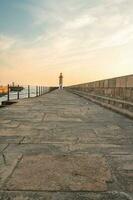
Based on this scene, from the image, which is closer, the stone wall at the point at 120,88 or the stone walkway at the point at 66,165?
the stone walkway at the point at 66,165

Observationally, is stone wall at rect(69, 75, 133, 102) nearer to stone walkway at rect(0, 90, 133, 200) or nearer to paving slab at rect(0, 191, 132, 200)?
stone walkway at rect(0, 90, 133, 200)

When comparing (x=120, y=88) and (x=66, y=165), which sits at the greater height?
(x=120, y=88)

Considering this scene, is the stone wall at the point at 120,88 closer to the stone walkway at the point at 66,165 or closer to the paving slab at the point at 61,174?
the stone walkway at the point at 66,165

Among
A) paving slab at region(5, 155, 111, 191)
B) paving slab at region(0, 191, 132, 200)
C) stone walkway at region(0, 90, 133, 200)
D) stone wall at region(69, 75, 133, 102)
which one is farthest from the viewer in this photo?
stone wall at region(69, 75, 133, 102)

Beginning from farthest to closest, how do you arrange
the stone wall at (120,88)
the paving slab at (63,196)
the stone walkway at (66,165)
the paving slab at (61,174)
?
the stone wall at (120,88) → the paving slab at (61,174) → the stone walkway at (66,165) → the paving slab at (63,196)

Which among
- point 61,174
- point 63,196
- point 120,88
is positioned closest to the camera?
point 63,196

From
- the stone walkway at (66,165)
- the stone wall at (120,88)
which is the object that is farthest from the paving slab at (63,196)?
the stone wall at (120,88)

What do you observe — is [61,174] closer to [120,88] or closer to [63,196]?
[63,196]

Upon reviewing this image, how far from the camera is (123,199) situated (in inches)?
83.1

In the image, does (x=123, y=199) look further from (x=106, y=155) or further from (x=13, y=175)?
(x=106, y=155)

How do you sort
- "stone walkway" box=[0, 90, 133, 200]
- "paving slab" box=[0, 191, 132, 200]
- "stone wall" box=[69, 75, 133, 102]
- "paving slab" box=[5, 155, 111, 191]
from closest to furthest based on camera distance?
"paving slab" box=[0, 191, 132, 200]
"stone walkway" box=[0, 90, 133, 200]
"paving slab" box=[5, 155, 111, 191]
"stone wall" box=[69, 75, 133, 102]

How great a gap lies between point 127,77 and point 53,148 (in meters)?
4.95

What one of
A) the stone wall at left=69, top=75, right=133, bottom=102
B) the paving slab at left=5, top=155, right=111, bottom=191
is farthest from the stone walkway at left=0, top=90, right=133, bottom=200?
the stone wall at left=69, top=75, right=133, bottom=102

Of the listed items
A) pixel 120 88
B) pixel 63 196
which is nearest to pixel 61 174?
pixel 63 196
